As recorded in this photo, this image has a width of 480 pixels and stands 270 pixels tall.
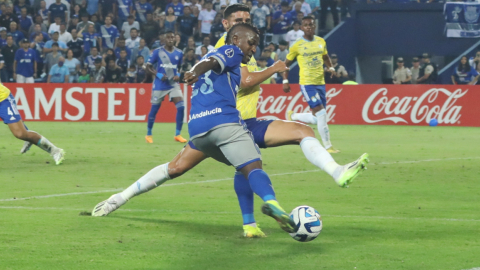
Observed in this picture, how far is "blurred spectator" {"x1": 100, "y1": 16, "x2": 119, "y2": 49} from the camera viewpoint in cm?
2588

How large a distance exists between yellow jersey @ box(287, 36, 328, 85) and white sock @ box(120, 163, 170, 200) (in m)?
7.93

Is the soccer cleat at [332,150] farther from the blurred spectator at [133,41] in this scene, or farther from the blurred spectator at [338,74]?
the blurred spectator at [133,41]

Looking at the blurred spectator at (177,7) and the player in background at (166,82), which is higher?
the player in background at (166,82)

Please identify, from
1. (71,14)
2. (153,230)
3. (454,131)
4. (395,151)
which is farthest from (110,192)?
(71,14)

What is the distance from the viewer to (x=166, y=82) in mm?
16391

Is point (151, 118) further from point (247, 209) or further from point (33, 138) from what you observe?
point (247, 209)

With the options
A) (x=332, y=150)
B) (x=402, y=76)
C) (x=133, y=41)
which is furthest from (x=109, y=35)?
(x=332, y=150)

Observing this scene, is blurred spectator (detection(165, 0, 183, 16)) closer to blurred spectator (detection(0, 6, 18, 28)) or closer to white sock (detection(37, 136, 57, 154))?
blurred spectator (detection(0, 6, 18, 28))

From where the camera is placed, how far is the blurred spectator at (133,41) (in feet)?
82.3

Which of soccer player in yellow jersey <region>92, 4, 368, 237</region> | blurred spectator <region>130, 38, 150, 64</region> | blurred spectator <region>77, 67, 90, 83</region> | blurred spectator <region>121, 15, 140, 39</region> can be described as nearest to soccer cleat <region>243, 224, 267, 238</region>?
soccer player in yellow jersey <region>92, 4, 368, 237</region>

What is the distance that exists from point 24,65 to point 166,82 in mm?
9415

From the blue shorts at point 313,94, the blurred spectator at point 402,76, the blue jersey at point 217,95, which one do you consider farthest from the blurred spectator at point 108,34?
the blue jersey at point 217,95

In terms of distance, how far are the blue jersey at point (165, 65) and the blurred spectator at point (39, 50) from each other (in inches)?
368

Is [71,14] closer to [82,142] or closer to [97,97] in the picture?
[97,97]
